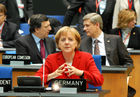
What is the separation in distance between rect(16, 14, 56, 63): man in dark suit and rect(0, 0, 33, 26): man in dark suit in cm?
267

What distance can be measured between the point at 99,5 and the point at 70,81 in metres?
4.52

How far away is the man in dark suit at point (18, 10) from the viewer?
9383mm

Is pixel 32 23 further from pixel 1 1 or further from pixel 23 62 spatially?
pixel 1 1

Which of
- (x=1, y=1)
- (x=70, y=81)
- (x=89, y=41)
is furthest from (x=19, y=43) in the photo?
(x=1, y=1)

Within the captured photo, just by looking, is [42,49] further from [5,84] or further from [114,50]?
[5,84]

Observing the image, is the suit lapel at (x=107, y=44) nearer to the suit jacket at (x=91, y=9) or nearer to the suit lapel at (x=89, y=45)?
the suit lapel at (x=89, y=45)

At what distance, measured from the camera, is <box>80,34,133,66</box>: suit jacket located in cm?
630

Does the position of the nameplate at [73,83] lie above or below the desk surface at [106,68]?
below

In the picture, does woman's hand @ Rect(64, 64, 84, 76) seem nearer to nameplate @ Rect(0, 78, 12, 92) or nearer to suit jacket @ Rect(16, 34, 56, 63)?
nameplate @ Rect(0, 78, 12, 92)

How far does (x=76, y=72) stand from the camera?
4.39 m

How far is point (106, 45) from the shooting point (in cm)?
639

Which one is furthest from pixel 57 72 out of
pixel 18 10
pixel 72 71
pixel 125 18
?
pixel 18 10

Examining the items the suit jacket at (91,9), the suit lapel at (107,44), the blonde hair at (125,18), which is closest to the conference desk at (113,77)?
the suit lapel at (107,44)

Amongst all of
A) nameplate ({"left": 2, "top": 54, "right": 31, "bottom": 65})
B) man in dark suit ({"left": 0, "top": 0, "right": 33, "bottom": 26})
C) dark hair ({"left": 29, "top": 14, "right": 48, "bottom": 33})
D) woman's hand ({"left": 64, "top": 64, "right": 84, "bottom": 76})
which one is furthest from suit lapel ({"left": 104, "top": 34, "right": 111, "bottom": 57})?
man in dark suit ({"left": 0, "top": 0, "right": 33, "bottom": 26})
